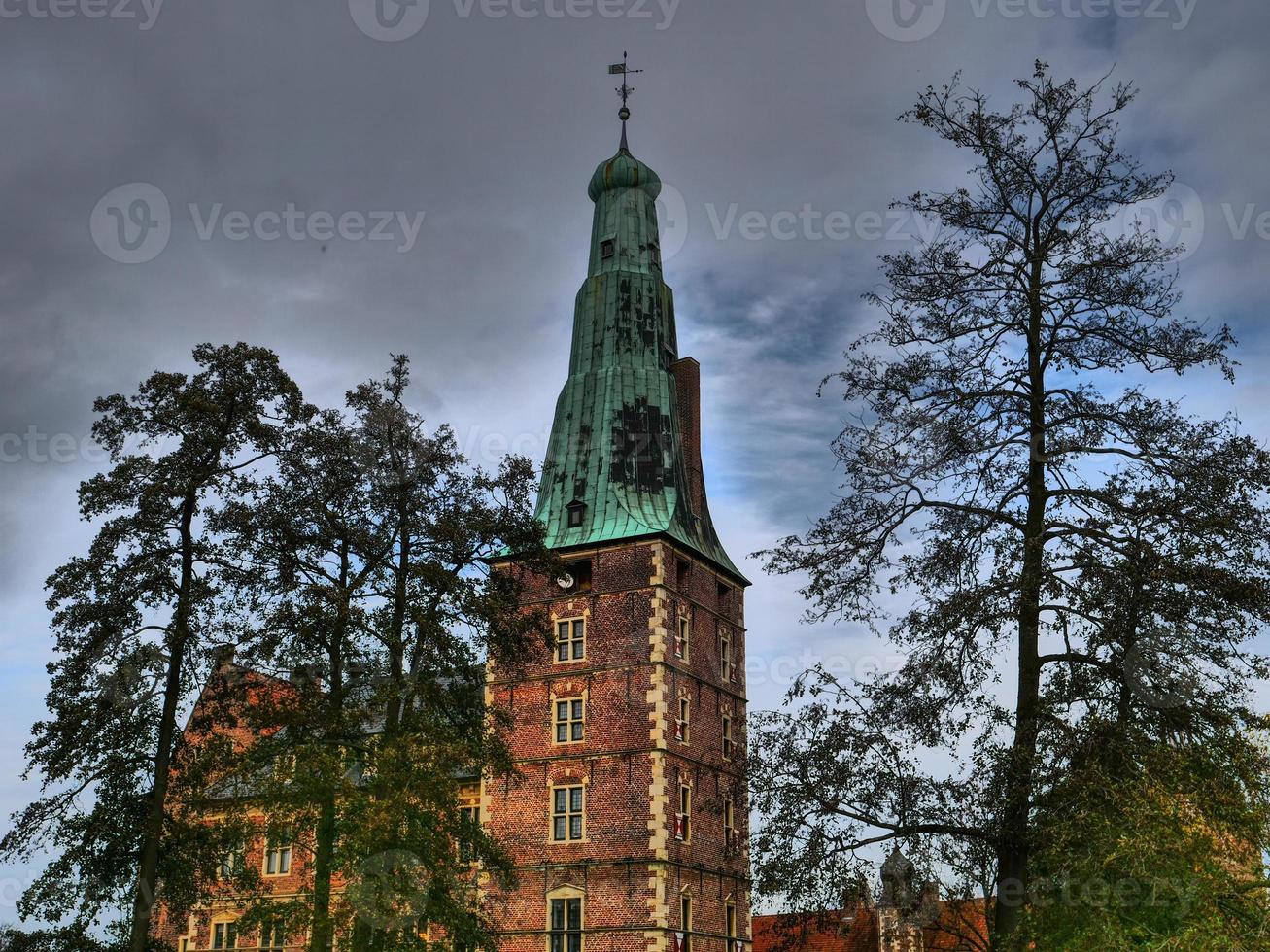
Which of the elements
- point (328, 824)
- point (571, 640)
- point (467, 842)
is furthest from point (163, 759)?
point (571, 640)

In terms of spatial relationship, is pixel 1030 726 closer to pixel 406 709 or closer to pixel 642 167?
pixel 406 709

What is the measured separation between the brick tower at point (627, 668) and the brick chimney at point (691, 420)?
74 mm

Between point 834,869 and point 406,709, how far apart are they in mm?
9037

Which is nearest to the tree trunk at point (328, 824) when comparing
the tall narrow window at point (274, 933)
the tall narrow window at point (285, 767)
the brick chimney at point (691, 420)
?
the tall narrow window at point (274, 933)

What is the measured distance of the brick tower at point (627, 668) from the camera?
42.7 m

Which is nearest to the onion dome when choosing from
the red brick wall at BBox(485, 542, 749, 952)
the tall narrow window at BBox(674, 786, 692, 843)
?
the red brick wall at BBox(485, 542, 749, 952)

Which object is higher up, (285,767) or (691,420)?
(691,420)

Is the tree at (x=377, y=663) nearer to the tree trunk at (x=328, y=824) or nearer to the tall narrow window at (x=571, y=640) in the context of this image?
the tree trunk at (x=328, y=824)

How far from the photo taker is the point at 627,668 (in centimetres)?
4484

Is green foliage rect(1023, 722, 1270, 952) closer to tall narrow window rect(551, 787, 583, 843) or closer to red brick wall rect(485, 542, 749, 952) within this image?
red brick wall rect(485, 542, 749, 952)

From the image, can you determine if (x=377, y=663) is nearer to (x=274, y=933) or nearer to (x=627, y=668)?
(x=274, y=933)

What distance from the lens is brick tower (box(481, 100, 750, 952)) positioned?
42688mm

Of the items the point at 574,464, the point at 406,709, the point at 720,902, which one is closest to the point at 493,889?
the point at 720,902

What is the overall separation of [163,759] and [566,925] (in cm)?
2180
